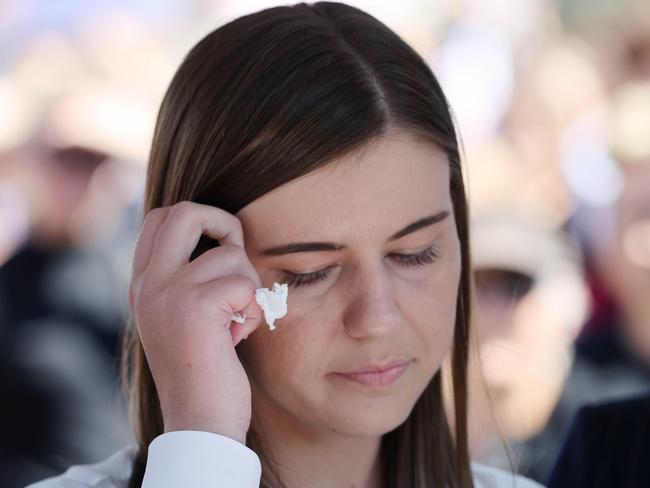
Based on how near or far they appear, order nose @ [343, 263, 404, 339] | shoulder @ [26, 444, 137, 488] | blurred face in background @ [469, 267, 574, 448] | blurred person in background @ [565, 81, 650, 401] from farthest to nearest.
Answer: blurred person in background @ [565, 81, 650, 401] → blurred face in background @ [469, 267, 574, 448] → shoulder @ [26, 444, 137, 488] → nose @ [343, 263, 404, 339]

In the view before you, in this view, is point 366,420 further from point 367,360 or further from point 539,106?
point 539,106

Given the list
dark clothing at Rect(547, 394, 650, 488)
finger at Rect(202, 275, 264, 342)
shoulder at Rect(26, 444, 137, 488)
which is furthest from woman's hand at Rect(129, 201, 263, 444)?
dark clothing at Rect(547, 394, 650, 488)

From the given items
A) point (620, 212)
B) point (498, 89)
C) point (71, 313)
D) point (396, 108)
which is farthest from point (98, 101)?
point (396, 108)

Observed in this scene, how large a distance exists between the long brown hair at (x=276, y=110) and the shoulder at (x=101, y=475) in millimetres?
30

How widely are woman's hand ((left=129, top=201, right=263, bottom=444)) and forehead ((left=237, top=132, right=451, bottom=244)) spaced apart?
0.15ft

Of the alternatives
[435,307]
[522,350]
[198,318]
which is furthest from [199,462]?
[522,350]

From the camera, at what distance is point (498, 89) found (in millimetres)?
3365

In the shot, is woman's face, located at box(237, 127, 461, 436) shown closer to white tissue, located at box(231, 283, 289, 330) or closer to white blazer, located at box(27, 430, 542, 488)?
white tissue, located at box(231, 283, 289, 330)

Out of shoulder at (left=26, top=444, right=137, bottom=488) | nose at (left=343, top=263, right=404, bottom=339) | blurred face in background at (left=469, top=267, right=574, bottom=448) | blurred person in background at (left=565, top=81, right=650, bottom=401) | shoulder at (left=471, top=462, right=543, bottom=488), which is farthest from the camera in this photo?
blurred person in background at (left=565, top=81, right=650, bottom=401)

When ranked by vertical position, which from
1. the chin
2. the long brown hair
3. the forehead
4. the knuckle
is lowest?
the chin

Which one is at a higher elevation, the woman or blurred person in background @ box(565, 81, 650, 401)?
the woman

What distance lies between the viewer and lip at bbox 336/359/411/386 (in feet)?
4.39

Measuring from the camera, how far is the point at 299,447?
1476 millimetres

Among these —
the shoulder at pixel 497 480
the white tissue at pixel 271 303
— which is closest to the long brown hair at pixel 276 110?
the white tissue at pixel 271 303
